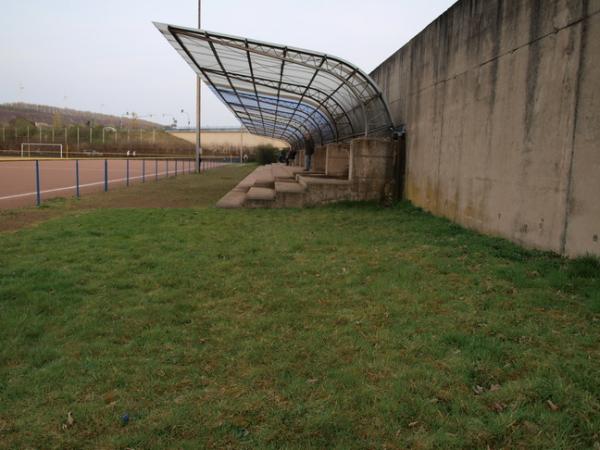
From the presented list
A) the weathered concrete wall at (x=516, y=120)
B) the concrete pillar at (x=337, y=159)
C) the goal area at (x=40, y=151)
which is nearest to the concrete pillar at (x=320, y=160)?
the concrete pillar at (x=337, y=159)

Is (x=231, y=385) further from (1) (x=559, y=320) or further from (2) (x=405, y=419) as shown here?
(1) (x=559, y=320)

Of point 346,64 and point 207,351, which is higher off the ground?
point 346,64

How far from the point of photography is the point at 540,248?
18.2 feet

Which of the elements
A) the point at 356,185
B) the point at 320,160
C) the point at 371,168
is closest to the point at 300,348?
the point at 356,185

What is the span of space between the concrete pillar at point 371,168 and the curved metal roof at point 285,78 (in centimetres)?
83

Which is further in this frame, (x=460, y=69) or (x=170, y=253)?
(x=460, y=69)

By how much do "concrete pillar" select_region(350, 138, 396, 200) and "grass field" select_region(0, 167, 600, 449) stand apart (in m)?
4.82

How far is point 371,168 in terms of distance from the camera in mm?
11273

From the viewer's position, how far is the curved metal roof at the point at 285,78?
1041 centimetres

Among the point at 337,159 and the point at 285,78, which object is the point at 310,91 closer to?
the point at 285,78

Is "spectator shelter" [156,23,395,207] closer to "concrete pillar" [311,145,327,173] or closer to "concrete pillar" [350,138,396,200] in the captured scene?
"concrete pillar" [350,138,396,200]

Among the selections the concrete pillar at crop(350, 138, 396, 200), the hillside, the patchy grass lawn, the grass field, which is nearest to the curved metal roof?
the concrete pillar at crop(350, 138, 396, 200)

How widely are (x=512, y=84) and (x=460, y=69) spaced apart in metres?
1.82


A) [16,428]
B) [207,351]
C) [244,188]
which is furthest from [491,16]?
[244,188]
